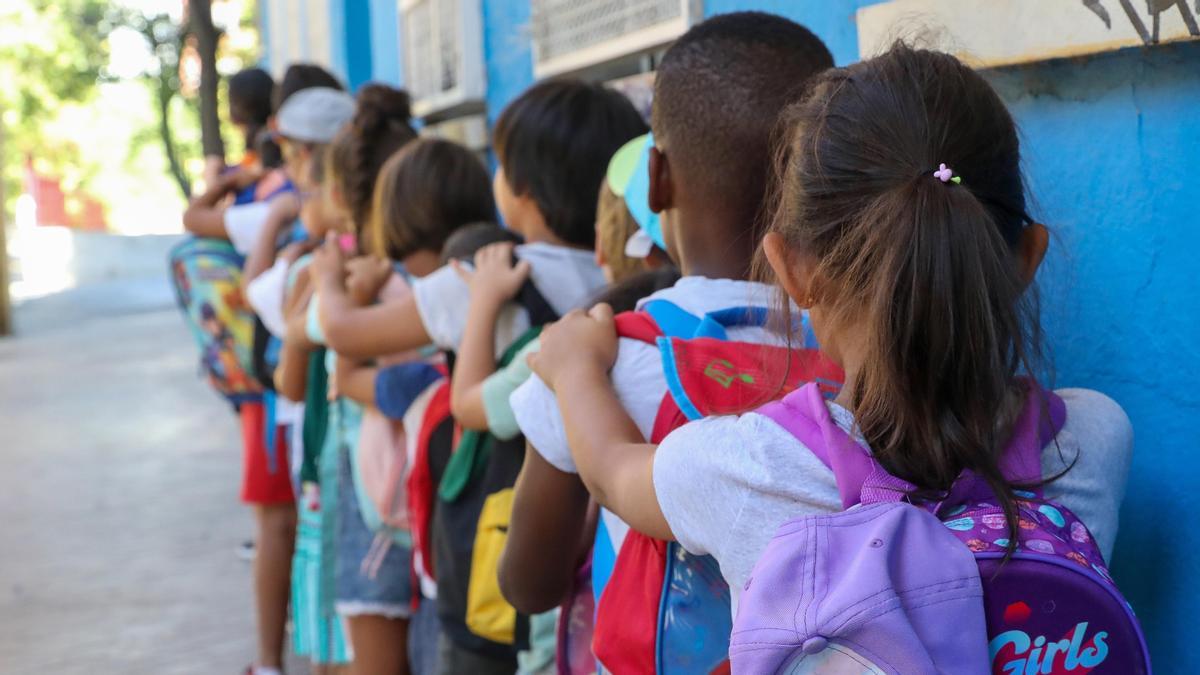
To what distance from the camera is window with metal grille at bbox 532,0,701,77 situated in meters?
3.21

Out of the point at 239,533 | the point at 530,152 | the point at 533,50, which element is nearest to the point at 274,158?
the point at 533,50

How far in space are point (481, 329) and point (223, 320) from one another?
2323 mm

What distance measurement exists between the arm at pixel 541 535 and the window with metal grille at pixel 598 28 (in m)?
1.66

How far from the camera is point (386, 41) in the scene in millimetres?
6906

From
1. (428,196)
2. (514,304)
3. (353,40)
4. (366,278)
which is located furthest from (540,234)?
(353,40)

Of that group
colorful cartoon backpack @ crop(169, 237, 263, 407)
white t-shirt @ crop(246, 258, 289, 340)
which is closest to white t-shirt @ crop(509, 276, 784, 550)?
white t-shirt @ crop(246, 258, 289, 340)

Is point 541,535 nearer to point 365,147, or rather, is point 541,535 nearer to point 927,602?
point 927,602

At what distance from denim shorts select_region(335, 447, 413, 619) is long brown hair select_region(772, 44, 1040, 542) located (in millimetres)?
1839

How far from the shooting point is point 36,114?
27344mm

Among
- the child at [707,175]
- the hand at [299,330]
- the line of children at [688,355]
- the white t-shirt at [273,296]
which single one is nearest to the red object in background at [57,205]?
the white t-shirt at [273,296]

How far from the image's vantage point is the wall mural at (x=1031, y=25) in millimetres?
1502

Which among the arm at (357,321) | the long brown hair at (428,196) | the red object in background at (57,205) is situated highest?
the long brown hair at (428,196)

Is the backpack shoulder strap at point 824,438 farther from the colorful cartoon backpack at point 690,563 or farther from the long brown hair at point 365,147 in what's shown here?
the long brown hair at point 365,147

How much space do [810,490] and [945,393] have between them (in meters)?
0.15
